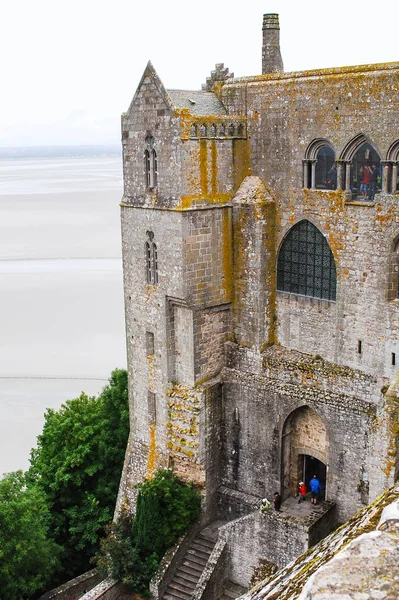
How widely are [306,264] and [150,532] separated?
338 inches

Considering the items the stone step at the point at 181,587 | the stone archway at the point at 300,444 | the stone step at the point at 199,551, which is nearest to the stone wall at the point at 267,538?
the stone step at the point at 199,551

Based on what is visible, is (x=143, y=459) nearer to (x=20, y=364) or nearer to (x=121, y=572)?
(x=121, y=572)

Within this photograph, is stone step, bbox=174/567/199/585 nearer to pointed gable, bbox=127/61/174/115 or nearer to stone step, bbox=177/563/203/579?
stone step, bbox=177/563/203/579

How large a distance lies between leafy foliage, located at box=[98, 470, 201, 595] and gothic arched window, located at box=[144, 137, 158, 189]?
27.5 ft

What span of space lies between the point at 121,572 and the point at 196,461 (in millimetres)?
3644

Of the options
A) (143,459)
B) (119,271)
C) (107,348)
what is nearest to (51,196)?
(119,271)

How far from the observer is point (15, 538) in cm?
1850

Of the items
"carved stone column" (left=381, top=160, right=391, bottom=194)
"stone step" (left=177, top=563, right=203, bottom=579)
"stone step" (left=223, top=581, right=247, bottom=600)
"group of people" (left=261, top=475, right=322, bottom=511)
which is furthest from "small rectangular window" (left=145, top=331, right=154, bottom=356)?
"carved stone column" (left=381, top=160, right=391, bottom=194)

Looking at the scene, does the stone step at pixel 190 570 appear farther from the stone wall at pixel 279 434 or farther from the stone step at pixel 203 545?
the stone wall at pixel 279 434

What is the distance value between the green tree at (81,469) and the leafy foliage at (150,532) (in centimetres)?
270

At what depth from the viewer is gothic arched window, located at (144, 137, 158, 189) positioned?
18.6 metres

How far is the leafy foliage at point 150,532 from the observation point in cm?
1844

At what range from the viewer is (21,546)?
18328mm

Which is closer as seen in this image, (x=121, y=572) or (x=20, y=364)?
(x=121, y=572)
